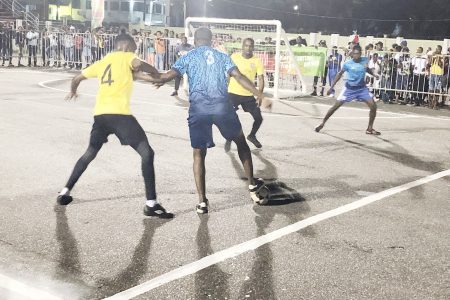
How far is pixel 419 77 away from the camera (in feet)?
55.8

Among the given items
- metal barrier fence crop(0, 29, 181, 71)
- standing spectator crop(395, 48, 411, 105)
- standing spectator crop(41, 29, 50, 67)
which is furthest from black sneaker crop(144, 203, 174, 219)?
standing spectator crop(41, 29, 50, 67)

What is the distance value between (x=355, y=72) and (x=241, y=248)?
6982 mm

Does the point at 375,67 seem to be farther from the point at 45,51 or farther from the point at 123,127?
the point at 45,51

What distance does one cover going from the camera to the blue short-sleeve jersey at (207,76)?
238 inches

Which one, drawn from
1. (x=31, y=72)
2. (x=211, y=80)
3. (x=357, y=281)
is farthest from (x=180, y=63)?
(x=31, y=72)

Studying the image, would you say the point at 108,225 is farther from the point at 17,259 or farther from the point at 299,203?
the point at 299,203

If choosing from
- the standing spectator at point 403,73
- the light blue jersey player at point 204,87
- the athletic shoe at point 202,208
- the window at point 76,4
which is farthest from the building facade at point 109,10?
the athletic shoe at point 202,208

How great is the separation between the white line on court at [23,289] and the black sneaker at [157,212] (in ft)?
Result: 6.02

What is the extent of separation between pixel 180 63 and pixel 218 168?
95.7 inches

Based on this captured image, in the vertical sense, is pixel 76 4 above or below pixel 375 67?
above

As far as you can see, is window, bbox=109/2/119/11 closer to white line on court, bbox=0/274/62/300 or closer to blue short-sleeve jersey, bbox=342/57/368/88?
blue short-sleeve jersey, bbox=342/57/368/88

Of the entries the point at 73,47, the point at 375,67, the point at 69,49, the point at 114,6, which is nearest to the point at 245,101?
the point at 375,67

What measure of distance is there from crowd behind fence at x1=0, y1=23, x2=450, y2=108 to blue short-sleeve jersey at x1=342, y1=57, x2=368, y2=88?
19.5 feet

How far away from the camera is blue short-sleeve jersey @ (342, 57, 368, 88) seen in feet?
36.8
